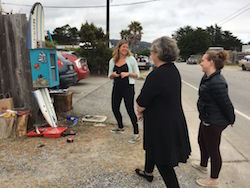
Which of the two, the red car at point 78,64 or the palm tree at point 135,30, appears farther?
the palm tree at point 135,30

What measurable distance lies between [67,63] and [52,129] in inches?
132

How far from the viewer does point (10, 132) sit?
4.30 metres

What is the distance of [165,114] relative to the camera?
236cm

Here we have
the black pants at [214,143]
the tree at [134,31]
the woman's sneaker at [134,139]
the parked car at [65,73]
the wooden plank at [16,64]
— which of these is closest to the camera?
the black pants at [214,143]

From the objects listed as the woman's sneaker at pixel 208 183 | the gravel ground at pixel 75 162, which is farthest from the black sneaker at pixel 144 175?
the woman's sneaker at pixel 208 183

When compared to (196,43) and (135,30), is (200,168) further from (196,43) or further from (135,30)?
(196,43)

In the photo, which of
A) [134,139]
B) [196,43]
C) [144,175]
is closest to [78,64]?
[134,139]

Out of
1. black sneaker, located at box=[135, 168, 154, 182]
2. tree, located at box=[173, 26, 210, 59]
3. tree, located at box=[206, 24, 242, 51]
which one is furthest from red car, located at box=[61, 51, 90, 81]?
tree, located at box=[206, 24, 242, 51]

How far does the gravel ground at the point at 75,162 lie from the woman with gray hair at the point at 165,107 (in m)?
0.73

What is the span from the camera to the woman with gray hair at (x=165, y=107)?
Answer: 232cm

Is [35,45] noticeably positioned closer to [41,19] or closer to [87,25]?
[41,19]

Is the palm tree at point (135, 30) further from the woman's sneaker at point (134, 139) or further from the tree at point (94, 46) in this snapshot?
the woman's sneaker at point (134, 139)

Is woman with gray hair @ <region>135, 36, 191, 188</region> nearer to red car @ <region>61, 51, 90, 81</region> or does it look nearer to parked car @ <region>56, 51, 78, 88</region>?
parked car @ <region>56, 51, 78, 88</region>

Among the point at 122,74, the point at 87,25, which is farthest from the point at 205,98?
the point at 87,25
